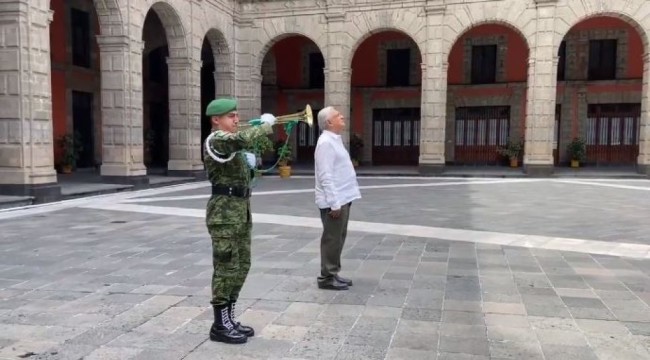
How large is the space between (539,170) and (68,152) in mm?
15831

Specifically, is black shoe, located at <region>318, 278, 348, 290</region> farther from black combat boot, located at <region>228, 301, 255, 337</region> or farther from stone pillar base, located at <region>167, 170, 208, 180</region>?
stone pillar base, located at <region>167, 170, 208, 180</region>

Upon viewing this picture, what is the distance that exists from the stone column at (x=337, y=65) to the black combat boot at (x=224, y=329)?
15920 millimetres

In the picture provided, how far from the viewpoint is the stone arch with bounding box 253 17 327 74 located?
19.6m

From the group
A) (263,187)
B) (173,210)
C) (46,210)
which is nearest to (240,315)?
(173,210)

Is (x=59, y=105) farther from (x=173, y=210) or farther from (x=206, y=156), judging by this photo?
(x=206, y=156)

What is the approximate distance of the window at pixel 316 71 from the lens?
2477cm

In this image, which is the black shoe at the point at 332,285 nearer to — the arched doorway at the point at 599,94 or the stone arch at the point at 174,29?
the stone arch at the point at 174,29

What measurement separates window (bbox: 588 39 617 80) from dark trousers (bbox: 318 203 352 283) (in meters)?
21.4

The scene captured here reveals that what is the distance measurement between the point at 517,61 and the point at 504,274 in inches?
773

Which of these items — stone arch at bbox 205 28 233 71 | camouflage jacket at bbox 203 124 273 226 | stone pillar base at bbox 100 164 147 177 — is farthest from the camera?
stone arch at bbox 205 28 233 71

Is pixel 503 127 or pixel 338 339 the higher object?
pixel 503 127

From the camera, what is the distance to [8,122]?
34.7ft

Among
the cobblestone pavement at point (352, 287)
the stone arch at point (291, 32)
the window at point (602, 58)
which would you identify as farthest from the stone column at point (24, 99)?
the window at point (602, 58)

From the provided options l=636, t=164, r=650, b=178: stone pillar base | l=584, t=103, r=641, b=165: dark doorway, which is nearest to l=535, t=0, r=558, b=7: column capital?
l=636, t=164, r=650, b=178: stone pillar base
